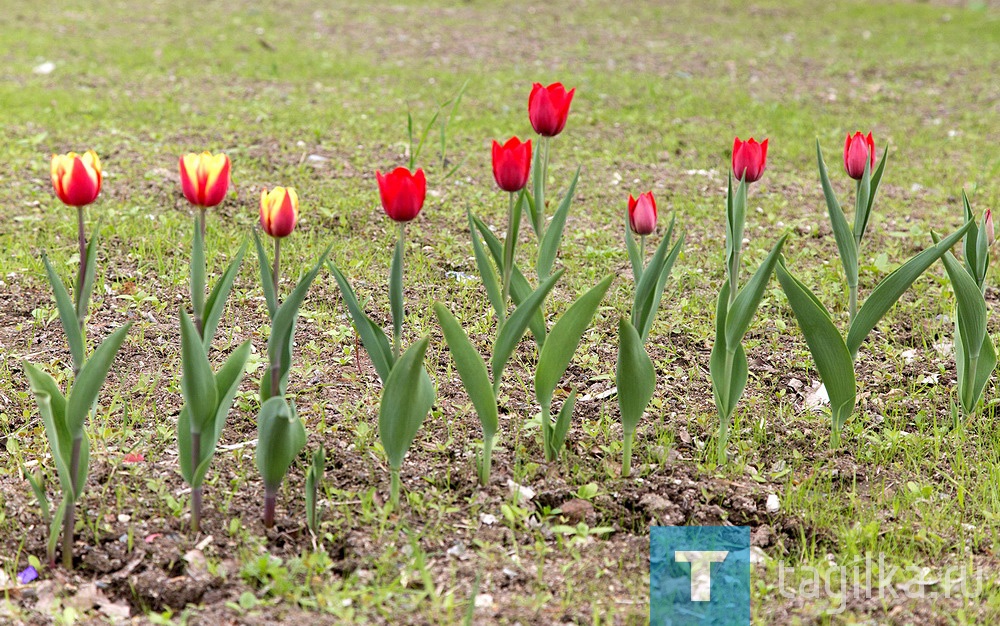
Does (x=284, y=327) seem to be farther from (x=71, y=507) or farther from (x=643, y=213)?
(x=643, y=213)

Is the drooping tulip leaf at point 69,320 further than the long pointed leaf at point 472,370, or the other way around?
the long pointed leaf at point 472,370

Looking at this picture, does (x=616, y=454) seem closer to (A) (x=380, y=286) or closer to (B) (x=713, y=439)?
(B) (x=713, y=439)

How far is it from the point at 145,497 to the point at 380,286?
59.8 inches

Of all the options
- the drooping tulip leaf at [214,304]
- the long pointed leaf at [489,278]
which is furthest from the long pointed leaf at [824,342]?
the drooping tulip leaf at [214,304]

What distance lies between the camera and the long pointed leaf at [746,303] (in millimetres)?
2395

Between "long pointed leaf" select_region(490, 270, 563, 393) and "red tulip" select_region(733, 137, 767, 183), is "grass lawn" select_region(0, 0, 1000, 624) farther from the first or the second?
"red tulip" select_region(733, 137, 767, 183)

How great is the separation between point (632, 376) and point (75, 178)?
131 cm

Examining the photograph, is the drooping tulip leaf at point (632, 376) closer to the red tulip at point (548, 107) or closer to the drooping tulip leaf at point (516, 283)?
the drooping tulip leaf at point (516, 283)

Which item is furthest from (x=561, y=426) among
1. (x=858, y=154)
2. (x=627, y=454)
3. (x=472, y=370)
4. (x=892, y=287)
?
(x=858, y=154)

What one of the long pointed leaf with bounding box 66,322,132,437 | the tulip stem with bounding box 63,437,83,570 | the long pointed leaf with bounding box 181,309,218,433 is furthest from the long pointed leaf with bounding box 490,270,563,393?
the tulip stem with bounding box 63,437,83,570

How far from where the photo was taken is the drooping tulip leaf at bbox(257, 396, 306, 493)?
2154mm

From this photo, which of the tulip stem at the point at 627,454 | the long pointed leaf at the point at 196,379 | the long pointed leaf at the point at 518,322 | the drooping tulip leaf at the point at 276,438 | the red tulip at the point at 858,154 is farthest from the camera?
the red tulip at the point at 858,154

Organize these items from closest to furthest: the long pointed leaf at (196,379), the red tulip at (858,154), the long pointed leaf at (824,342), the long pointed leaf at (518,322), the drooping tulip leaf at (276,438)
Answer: the long pointed leaf at (196,379)
the drooping tulip leaf at (276,438)
the long pointed leaf at (518,322)
the long pointed leaf at (824,342)
the red tulip at (858,154)

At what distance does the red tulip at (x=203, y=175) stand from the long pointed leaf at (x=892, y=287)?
1.59 metres
